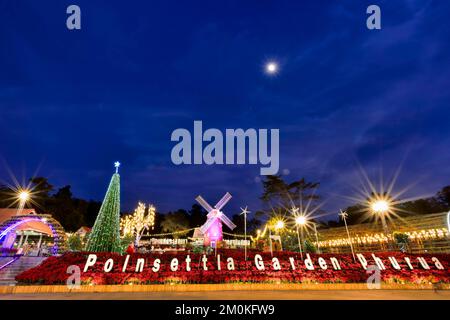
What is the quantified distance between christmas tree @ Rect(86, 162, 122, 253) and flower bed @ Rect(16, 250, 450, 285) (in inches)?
69.9

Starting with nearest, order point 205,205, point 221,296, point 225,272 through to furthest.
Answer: point 221,296 < point 225,272 < point 205,205

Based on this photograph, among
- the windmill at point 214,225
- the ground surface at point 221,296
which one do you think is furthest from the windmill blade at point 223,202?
the ground surface at point 221,296

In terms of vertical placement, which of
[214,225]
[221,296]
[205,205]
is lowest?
[221,296]

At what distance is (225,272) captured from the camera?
31.2ft

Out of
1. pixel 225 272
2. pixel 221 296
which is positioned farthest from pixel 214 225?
pixel 221 296

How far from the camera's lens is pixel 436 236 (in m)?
16.1

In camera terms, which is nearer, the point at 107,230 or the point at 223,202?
the point at 107,230

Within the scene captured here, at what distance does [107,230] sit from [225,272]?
260 inches

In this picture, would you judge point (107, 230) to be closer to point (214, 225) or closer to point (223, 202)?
point (214, 225)

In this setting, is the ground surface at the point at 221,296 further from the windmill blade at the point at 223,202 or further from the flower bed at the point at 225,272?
the windmill blade at the point at 223,202

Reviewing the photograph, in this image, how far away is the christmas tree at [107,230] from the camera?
11.9 metres

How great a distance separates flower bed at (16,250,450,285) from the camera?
8820mm

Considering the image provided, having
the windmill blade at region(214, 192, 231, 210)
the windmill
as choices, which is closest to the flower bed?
the windmill

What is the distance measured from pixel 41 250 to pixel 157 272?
45.2ft
